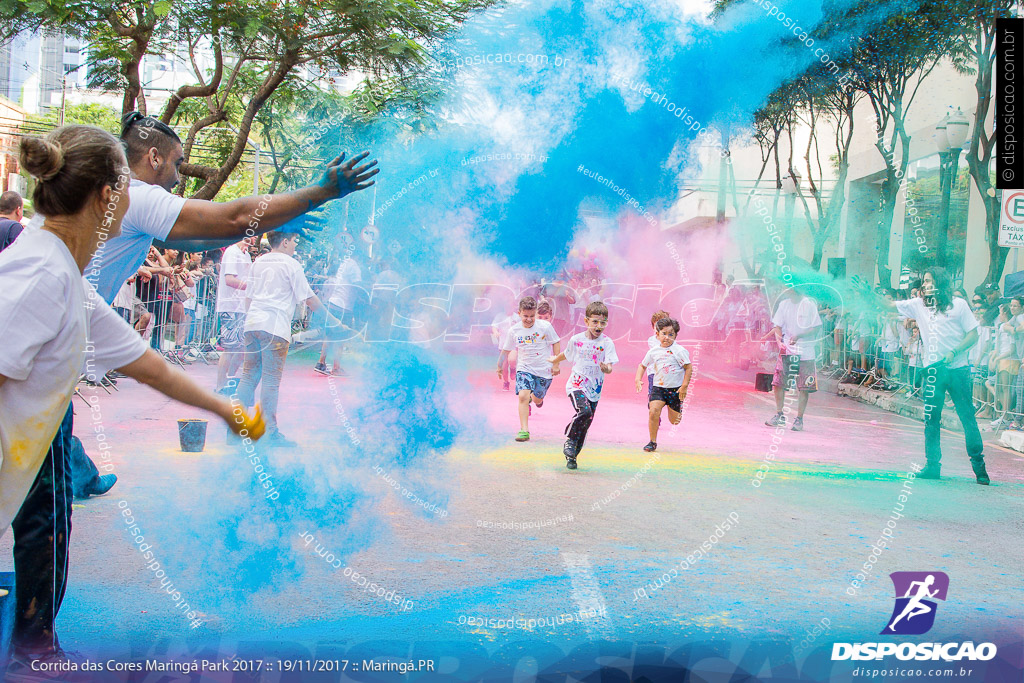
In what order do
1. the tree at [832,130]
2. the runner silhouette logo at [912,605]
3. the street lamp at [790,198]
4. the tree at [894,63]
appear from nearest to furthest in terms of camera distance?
the runner silhouette logo at [912,605] < the tree at [894,63] < the tree at [832,130] < the street lamp at [790,198]

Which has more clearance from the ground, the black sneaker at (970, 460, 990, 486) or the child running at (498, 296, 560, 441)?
the child running at (498, 296, 560, 441)

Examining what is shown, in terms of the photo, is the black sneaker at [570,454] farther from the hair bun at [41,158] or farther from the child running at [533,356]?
the hair bun at [41,158]

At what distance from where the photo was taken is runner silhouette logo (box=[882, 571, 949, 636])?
3012 mm

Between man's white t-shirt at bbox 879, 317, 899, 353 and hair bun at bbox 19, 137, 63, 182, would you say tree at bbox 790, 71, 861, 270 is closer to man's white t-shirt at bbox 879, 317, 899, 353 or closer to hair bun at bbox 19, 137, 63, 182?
man's white t-shirt at bbox 879, 317, 899, 353

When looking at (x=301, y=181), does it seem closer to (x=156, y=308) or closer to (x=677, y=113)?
(x=677, y=113)

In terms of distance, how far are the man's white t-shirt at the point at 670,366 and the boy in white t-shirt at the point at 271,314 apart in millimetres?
3327

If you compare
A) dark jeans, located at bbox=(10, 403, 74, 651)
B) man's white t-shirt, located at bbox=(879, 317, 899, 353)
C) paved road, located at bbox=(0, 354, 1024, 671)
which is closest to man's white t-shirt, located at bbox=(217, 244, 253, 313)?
paved road, located at bbox=(0, 354, 1024, 671)

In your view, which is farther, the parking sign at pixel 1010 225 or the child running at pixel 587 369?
the child running at pixel 587 369

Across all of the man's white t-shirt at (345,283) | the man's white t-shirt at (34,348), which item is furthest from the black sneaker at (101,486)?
the man's white t-shirt at (34,348)

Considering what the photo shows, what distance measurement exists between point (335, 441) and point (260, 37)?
1.75 meters

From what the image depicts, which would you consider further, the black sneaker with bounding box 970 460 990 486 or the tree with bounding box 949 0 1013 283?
the black sneaker with bounding box 970 460 990 486

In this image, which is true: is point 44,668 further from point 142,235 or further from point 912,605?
point 912,605

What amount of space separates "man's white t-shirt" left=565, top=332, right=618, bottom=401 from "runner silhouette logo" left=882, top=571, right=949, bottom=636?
3.35 m

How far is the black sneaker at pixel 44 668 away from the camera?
2.44 meters
